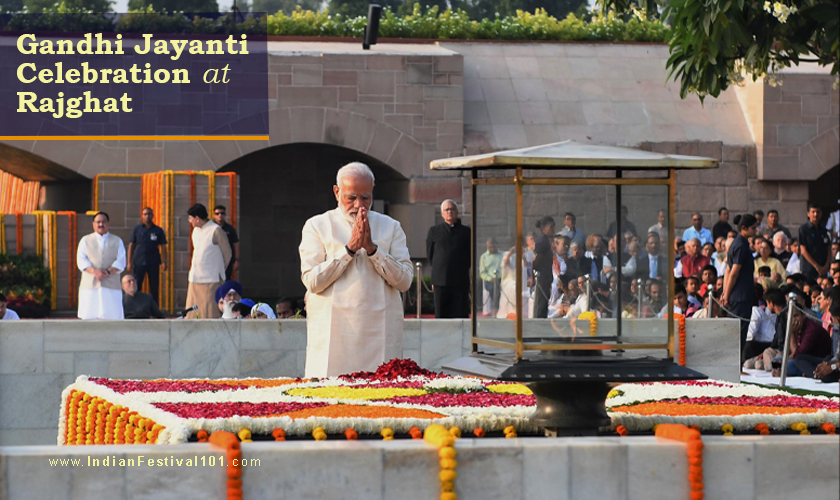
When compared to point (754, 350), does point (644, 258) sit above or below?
above

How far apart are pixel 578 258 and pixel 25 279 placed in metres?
13.2

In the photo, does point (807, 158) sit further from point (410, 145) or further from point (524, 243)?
point (524, 243)

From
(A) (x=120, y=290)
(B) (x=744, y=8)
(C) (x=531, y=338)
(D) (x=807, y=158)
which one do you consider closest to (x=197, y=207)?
(A) (x=120, y=290)

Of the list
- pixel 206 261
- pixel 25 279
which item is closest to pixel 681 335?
pixel 206 261

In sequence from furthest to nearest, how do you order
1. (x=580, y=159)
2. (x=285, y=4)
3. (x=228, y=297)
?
1. (x=285, y=4)
2. (x=228, y=297)
3. (x=580, y=159)

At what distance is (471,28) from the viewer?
896 inches

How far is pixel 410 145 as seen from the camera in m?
19.7

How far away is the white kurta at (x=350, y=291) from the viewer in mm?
7902

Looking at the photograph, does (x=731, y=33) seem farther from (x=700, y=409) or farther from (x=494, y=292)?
(x=494, y=292)

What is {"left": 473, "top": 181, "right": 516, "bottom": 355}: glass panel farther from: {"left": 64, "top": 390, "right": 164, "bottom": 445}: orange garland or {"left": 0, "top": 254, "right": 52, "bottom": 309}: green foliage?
{"left": 0, "top": 254, "right": 52, "bottom": 309}: green foliage

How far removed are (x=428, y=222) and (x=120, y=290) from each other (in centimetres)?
635

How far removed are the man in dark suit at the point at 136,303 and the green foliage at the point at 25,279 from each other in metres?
4.43

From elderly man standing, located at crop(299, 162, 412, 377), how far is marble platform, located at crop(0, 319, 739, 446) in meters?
2.17

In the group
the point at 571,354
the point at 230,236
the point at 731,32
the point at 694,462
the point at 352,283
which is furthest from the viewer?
the point at 230,236
